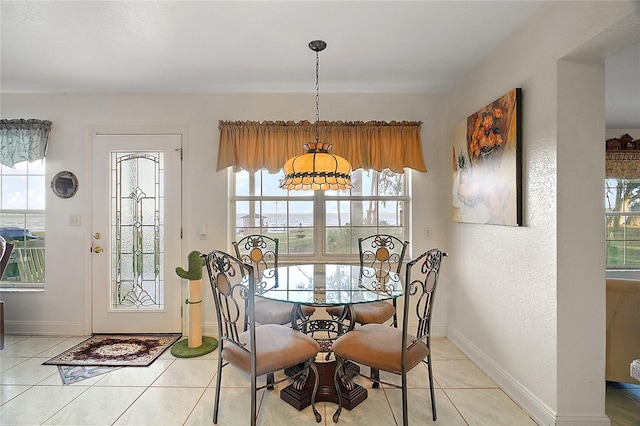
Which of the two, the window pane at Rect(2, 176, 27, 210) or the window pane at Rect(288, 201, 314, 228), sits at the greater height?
the window pane at Rect(2, 176, 27, 210)

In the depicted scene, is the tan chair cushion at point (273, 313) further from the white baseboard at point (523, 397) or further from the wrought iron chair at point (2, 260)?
the wrought iron chair at point (2, 260)

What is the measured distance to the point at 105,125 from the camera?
10.6 feet

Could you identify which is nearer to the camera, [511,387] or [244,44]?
[511,387]

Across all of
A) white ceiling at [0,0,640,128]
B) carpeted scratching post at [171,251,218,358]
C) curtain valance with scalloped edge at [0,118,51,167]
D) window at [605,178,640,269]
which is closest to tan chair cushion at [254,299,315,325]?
carpeted scratching post at [171,251,218,358]

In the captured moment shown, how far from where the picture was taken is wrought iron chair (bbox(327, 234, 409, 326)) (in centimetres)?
244

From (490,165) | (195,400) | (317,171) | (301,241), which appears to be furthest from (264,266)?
(490,165)

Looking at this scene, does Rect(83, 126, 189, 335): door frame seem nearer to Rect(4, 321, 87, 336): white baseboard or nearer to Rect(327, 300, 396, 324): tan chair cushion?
Rect(4, 321, 87, 336): white baseboard

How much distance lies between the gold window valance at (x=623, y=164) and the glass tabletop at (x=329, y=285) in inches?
148

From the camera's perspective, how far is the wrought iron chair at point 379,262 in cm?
244

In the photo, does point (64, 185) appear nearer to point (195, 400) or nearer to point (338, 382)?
point (195, 400)

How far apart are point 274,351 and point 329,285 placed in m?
0.57

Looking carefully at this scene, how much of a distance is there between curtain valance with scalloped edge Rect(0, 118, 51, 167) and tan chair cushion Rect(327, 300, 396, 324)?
3.49 m

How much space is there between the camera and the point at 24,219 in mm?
3283

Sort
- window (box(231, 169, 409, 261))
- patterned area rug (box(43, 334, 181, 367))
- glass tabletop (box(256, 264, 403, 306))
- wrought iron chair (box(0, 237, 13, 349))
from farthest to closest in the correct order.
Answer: window (box(231, 169, 409, 261)) < wrought iron chair (box(0, 237, 13, 349)) < patterned area rug (box(43, 334, 181, 367)) < glass tabletop (box(256, 264, 403, 306))
